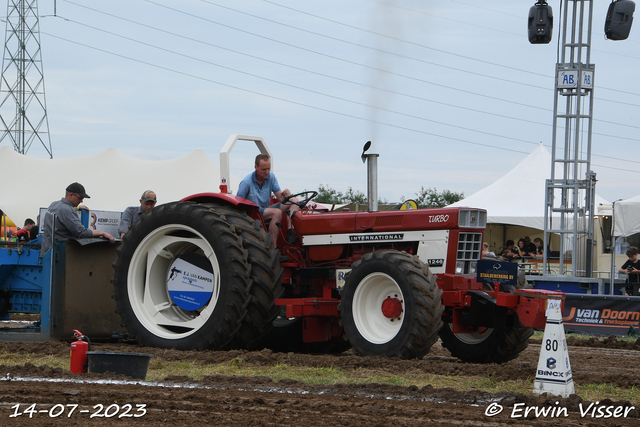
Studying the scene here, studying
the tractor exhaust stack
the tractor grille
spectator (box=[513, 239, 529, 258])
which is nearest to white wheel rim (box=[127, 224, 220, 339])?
the tractor exhaust stack

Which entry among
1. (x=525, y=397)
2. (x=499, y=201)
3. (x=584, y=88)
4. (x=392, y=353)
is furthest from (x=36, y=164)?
(x=525, y=397)

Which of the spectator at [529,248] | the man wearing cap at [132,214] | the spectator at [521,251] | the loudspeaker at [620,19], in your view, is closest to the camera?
the man wearing cap at [132,214]

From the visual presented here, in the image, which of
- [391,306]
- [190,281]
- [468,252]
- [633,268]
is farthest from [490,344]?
[633,268]

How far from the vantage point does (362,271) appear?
642cm

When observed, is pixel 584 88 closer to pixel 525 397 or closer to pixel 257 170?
pixel 257 170

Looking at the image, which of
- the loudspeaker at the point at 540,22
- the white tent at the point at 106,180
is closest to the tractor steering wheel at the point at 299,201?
the loudspeaker at the point at 540,22

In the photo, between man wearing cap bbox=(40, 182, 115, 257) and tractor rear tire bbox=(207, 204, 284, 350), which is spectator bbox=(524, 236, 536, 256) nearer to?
tractor rear tire bbox=(207, 204, 284, 350)

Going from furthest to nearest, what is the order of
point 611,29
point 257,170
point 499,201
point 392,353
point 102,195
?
point 102,195, point 499,201, point 611,29, point 257,170, point 392,353

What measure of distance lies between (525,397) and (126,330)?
14.8 ft

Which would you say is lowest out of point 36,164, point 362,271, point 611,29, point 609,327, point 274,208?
point 609,327

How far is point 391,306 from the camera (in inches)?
249

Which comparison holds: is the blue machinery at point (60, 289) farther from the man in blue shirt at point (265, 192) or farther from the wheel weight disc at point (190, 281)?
the man in blue shirt at point (265, 192)

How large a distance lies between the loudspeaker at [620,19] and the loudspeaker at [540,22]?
940mm

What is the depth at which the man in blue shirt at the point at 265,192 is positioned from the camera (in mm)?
7309
